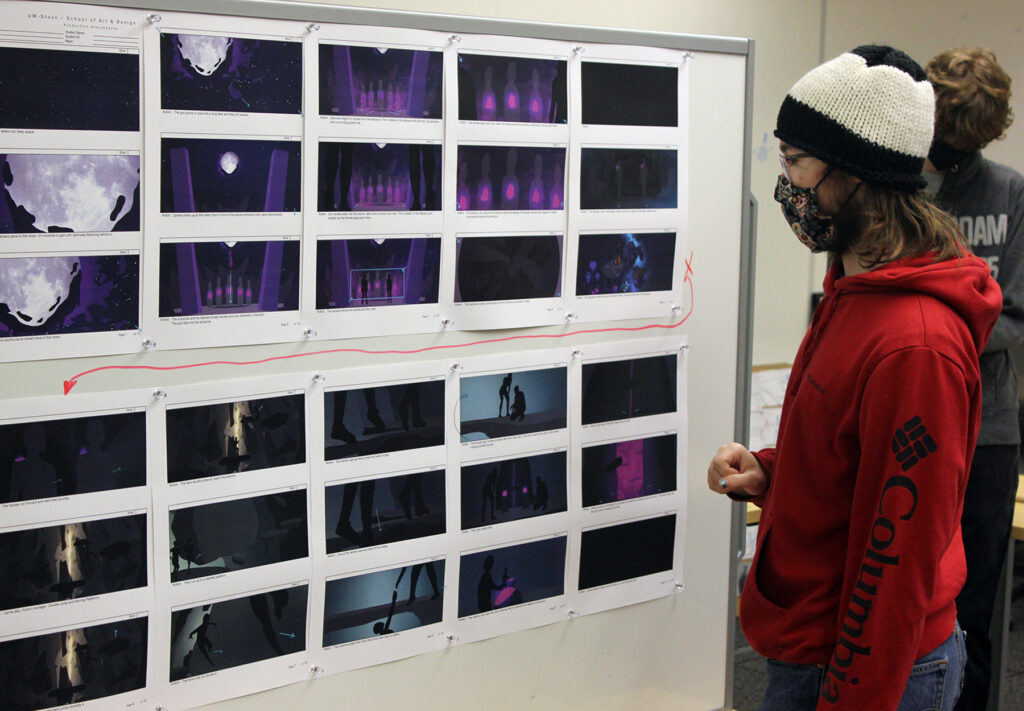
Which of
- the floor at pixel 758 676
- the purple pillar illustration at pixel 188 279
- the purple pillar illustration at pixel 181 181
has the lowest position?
the floor at pixel 758 676

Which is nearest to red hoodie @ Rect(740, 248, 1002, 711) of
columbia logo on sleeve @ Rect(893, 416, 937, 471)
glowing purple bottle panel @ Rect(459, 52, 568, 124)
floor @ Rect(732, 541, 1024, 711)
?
columbia logo on sleeve @ Rect(893, 416, 937, 471)

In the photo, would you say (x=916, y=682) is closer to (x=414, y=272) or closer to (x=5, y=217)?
(x=414, y=272)

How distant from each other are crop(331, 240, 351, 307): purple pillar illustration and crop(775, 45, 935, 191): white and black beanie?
2.02ft

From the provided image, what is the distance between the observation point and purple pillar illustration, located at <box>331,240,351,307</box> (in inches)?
46.3

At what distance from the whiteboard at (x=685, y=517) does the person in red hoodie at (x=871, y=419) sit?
0.35 metres

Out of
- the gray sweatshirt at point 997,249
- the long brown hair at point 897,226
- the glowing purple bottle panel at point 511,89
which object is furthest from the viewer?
the gray sweatshirt at point 997,249

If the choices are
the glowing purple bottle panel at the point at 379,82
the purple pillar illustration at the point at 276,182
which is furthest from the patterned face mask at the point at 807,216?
the purple pillar illustration at the point at 276,182

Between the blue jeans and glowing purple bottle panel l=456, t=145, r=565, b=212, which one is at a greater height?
glowing purple bottle panel l=456, t=145, r=565, b=212

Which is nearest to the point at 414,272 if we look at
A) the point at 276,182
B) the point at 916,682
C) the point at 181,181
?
the point at 276,182

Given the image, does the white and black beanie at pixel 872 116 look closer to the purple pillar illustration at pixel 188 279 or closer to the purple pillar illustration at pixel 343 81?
the purple pillar illustration at pixel 343 81

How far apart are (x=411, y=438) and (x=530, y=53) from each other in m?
0.59

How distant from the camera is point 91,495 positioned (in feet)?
3.57

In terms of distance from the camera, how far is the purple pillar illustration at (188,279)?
1.10 m

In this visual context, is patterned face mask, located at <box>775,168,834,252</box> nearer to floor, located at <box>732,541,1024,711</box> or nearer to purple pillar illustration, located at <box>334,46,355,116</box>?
purple pillar illustration, located at <box>334,46,355,116</box>
